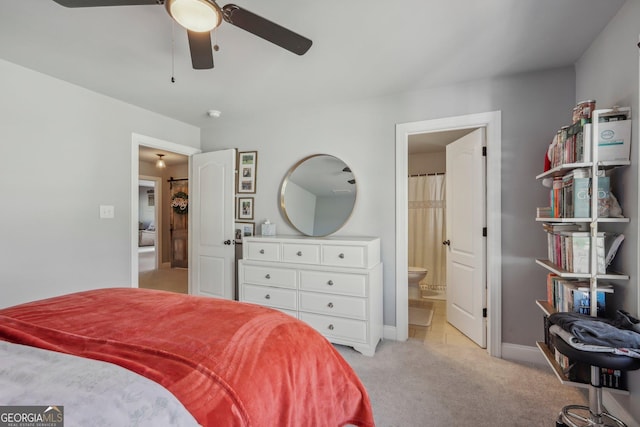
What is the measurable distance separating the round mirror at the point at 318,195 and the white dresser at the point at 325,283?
1.41ft

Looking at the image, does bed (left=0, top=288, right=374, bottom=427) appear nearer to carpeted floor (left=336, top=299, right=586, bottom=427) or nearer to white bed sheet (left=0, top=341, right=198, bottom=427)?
white bed sheet (left=0, top=341, right=198, bottom=427)

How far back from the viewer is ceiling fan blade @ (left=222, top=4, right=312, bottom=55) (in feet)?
4.42

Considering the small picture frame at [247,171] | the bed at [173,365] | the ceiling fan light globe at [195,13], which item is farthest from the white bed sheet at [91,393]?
the small picture frame at [247,171]

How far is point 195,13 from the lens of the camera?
129 cm

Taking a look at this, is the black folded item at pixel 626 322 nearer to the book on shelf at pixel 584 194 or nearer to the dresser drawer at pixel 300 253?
the book on shelf at pixel 584 194

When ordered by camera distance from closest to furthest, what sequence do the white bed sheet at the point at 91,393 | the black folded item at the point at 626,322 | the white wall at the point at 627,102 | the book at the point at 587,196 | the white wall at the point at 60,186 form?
the white bed sheet at the point at 91,393 → the black folded item at the point at 626,322 → the white wall at the point at 627,102 → the book at the point at 587,196 → the white wall at the point at 60,186

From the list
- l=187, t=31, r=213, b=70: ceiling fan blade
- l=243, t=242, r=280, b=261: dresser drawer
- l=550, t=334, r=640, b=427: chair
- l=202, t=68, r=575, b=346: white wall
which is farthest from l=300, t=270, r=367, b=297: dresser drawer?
l=187, t=31, r=213, b=70: ceiling fan blade

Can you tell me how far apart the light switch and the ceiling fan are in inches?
80.4

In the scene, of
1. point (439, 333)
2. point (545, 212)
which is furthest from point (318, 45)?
point (439, 333)

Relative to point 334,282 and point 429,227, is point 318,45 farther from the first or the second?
point 429,227

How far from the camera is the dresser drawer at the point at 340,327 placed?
253 cm

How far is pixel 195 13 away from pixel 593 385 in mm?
2684

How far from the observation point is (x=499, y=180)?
2.51 metres

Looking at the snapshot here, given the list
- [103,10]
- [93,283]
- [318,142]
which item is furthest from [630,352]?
[93,283]
